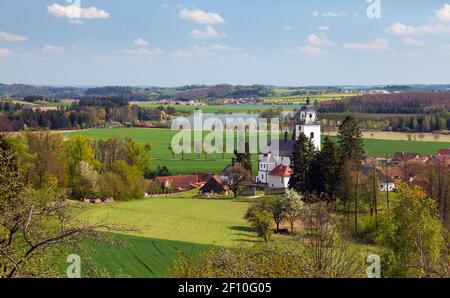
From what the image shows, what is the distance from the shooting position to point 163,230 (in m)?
34.2

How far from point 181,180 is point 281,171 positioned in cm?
1186

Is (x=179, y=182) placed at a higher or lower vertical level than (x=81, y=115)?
lower

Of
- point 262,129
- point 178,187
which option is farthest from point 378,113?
point 178,187

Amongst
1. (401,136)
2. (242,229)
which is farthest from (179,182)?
(401,136)

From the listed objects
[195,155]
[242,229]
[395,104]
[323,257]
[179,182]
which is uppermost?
[395,104]

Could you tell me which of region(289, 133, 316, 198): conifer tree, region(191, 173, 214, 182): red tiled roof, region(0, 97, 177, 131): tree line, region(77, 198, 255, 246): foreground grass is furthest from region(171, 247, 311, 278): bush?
region(0, 97, 177, 131): tree line

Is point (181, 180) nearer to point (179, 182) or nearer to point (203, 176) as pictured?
point (179, 182)

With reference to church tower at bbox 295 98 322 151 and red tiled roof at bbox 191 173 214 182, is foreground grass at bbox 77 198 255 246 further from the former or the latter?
church tower at bbox 295 98 322 151

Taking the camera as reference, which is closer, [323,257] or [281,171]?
[323,257]

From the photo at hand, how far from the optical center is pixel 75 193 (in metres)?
46.8

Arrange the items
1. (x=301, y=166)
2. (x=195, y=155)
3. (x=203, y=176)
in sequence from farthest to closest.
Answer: (x=195, y=155), (x=203, y=176), (x=301, y=166)

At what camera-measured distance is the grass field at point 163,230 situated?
83.2ft
